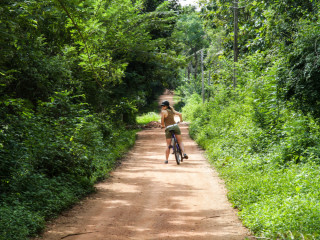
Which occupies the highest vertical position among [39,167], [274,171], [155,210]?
[39,167]

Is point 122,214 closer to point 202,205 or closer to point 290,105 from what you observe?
point 202,205

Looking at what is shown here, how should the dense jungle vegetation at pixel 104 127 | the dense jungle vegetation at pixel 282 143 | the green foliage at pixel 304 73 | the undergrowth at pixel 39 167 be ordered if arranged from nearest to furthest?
the dense jungle vegetation at pixel 282 143, the dense jungle vegetation at pixel 104 127, the undergrowth at pixel 39 167, the green foliage at pixel 304 73

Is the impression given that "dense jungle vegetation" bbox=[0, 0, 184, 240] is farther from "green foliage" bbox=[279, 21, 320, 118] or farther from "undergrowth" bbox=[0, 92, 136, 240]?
"green foliage" bbox=[279, 21, 320, 118]

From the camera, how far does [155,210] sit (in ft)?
25.7

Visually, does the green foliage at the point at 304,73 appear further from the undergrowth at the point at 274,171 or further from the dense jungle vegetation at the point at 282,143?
the undergrowth at the point at 274,171

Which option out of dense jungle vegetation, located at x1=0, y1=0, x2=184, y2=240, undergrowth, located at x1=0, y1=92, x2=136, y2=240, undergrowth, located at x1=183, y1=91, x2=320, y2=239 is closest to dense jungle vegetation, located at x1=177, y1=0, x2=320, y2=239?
undergrowth, located at x1=183, y1=91, x2=320, y2=239

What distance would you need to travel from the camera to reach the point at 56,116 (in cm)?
1185

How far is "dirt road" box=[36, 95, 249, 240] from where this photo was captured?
639cm

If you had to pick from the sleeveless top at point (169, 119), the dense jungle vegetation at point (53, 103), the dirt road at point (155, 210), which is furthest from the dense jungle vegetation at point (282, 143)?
the dense jungle vegetation at point (53, 103)

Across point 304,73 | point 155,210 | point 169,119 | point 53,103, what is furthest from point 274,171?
point 53,103

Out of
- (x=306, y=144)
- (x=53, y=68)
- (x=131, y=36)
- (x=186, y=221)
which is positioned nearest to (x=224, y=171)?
(x=306, y=144)

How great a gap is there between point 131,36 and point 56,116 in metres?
7.60

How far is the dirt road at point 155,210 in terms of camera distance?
21.0 ft

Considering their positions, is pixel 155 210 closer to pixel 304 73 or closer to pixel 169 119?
pixel 304 73
